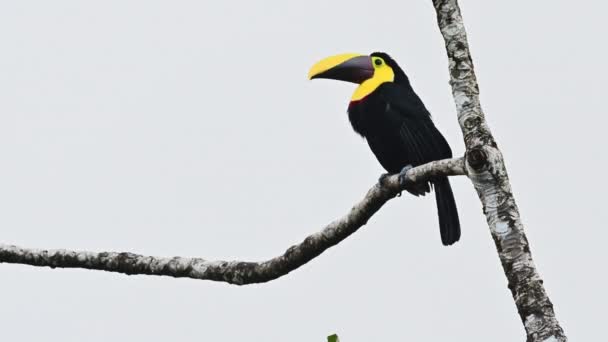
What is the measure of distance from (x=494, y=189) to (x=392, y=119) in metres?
3.84

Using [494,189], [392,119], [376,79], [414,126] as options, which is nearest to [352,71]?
[376,79]

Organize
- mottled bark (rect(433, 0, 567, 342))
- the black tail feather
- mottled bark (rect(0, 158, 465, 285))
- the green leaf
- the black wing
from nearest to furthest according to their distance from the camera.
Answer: the green leaf < mottled bark (rect(433, 0, 567, 342)) < mottled bark (rect(0, 158, 465, 285)) < the black tail feather < the black wing

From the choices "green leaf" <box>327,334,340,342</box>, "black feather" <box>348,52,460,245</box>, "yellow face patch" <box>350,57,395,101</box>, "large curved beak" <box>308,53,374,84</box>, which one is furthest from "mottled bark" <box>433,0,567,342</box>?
"large curved beak" <box>308,53,374,84</box>

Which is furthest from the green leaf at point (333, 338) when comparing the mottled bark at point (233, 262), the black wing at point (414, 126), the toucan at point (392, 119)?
the black wing at point (414, 126)

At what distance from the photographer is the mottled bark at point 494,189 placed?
3.65m

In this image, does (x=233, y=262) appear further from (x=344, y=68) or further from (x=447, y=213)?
(x=344, y=68)

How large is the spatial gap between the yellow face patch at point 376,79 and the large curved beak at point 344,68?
0.17ft

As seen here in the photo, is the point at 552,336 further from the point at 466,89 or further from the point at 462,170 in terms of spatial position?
the point at 466,89

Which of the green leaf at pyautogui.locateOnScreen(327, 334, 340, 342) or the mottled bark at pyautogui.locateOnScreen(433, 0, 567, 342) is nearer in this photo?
the green leaf at pyautogui.locateOnScreen(327, 334, 340, 342)

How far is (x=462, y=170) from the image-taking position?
411cm

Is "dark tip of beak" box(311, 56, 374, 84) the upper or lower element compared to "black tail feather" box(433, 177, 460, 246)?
upper

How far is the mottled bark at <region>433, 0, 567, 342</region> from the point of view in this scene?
12.0ft

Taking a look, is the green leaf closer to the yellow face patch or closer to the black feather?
the black feather

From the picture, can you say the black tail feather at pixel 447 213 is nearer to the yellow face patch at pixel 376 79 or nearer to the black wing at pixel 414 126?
the black wing at pixel 414 126
